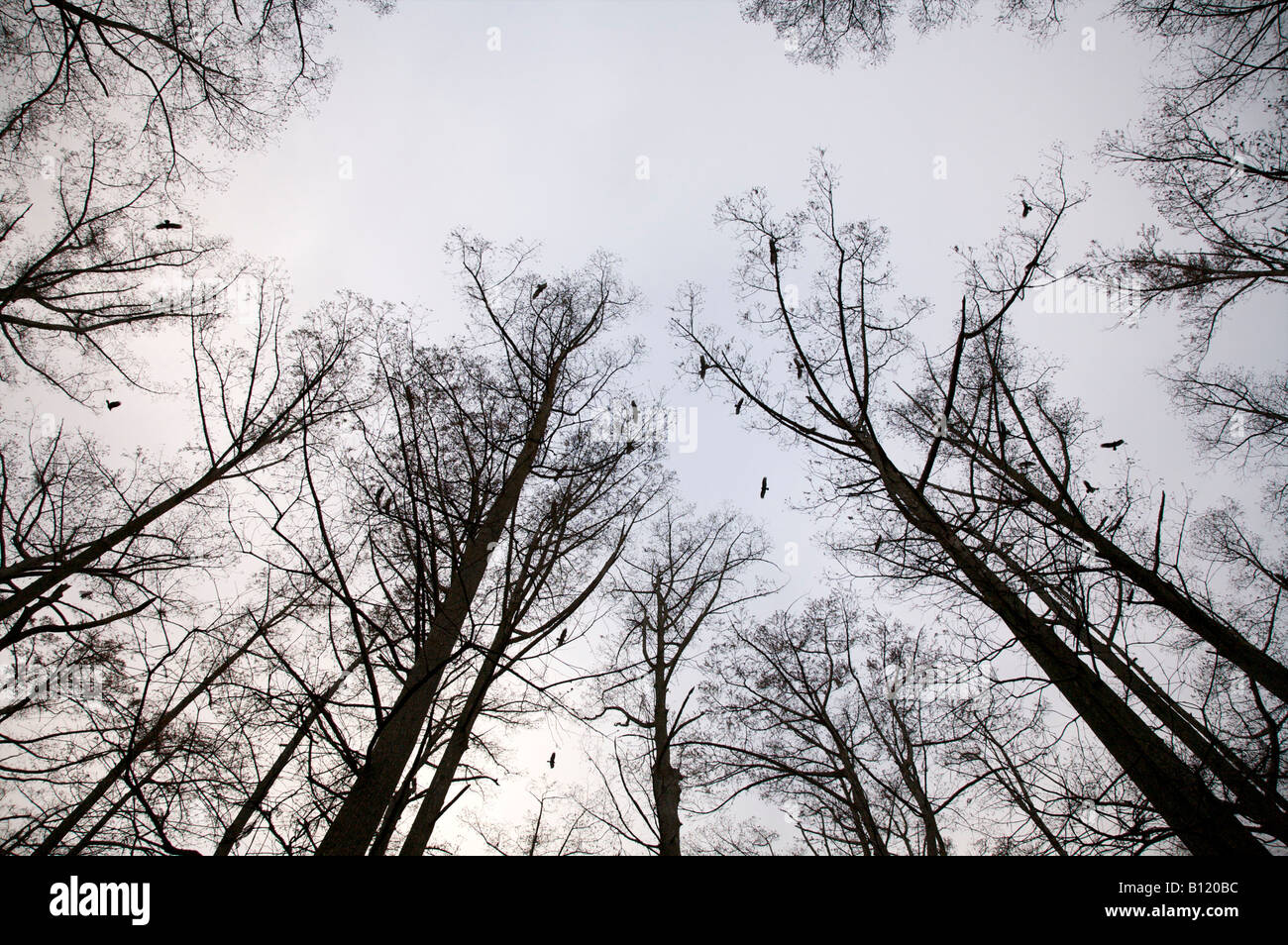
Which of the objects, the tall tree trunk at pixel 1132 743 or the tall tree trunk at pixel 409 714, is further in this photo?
the tall tree trunk at pixel 1132 743

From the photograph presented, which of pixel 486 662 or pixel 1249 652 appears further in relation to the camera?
pixel 1249 652

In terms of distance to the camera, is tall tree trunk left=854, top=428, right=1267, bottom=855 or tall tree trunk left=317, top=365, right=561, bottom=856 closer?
tall tree trunk left=317, top=365, right=561, bottom=856

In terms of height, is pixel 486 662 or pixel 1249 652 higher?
pixel 486 662

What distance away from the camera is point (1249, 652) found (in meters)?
4.90

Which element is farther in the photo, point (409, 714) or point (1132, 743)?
point (409, 714)

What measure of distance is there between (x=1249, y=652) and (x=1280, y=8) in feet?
20.5

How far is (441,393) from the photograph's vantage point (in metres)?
4.17

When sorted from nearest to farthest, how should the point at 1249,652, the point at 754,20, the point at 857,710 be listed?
1. the point at 1249,652
2. the point at 754,20
3. the point at 857,710

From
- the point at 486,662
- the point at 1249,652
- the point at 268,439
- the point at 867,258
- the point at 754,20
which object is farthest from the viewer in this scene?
the point at 268,439

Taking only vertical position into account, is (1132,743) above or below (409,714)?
below
